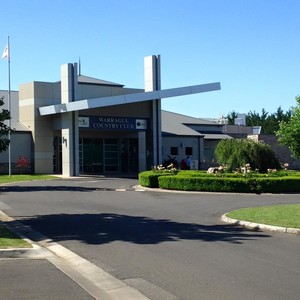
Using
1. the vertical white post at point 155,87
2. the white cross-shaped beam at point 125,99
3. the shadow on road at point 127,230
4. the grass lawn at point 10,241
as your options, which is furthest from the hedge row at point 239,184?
the vertical white post at point 155,87

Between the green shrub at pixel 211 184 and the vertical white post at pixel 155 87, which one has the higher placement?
the vertical white post at pixel 155 87

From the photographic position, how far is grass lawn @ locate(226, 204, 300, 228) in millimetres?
12789

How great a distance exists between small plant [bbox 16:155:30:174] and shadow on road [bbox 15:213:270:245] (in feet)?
82.8

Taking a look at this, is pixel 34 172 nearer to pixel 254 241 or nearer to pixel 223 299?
pixel 254 241

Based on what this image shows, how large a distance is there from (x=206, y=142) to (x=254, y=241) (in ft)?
142

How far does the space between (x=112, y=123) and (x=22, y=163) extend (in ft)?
25.8

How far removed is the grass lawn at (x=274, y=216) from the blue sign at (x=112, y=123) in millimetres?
25135

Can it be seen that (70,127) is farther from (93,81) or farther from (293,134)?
(293,134)

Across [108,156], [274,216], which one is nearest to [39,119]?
[108,156]

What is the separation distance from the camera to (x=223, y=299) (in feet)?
20.6

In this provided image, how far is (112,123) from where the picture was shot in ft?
134

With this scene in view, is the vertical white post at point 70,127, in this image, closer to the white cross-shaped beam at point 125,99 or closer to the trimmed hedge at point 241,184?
the white cross-shaped beam at point 125,99

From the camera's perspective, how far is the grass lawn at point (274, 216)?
12.8 m

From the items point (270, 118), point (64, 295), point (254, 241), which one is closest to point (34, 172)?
point (254, 241)
